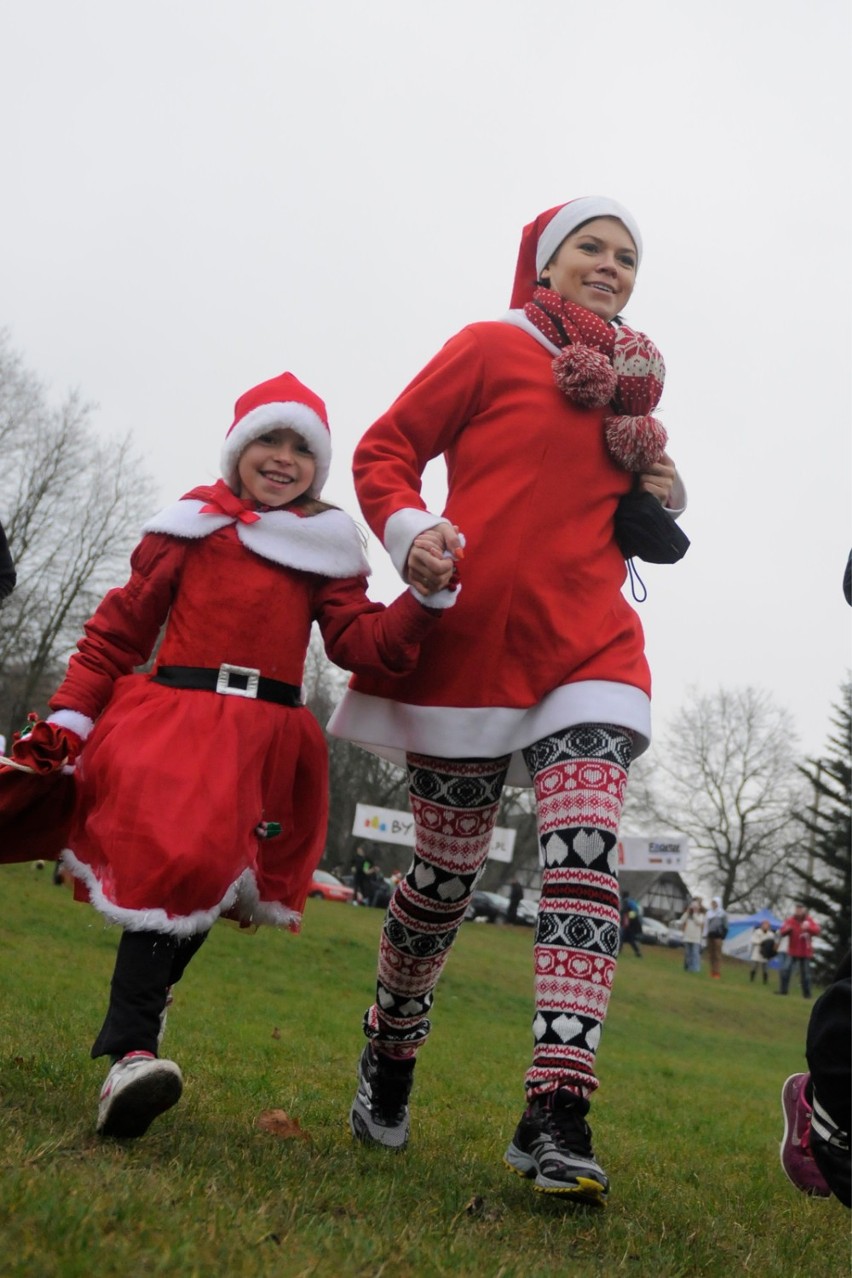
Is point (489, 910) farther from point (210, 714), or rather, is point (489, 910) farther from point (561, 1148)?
point (561, 1148)

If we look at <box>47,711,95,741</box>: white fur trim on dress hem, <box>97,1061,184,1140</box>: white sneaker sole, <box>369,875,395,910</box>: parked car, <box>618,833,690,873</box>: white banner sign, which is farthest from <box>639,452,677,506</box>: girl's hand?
<box>618,833,690,873</box>: white banner sign

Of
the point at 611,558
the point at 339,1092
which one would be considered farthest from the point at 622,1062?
the point at 611,558

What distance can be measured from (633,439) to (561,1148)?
1.94 meters

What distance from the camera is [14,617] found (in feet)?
109

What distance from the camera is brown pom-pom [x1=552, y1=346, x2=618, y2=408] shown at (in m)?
3.76

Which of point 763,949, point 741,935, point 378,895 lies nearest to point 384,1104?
point 763,949

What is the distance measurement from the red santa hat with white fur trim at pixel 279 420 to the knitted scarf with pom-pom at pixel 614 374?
0.73 m

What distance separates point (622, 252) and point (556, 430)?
2.43 ft

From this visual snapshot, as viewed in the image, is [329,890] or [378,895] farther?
[329,890]

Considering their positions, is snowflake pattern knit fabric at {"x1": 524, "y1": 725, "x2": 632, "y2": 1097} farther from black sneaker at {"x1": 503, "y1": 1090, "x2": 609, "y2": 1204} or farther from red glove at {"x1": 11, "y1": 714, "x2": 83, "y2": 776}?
red glove at {"x1": 11, "y1": 714, "x2": 83, "y2": 776}

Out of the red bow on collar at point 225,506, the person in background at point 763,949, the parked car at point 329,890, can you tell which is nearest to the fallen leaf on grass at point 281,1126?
the red bow on collar at point 225,506

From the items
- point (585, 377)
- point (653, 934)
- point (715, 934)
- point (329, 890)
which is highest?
point (653, 934)

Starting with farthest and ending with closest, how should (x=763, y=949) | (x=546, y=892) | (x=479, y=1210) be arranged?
(x=763, y=949) → (x=546, y=892) → (x=479, y=1210)

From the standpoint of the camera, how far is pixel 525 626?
11.7 ft
